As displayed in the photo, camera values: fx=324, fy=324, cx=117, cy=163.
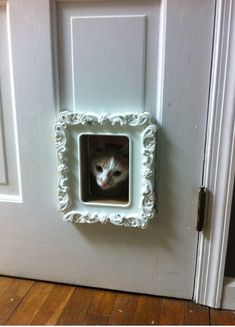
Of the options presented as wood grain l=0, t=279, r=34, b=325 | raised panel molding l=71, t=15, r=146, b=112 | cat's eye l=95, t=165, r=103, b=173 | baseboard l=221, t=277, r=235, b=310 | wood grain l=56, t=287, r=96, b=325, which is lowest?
wood grain l=0, t=279, r=34, b=325

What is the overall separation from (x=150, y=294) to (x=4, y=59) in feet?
2.49

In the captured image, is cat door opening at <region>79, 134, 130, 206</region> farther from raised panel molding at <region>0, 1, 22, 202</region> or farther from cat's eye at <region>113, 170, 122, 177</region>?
raised panel molding at <region>0, 1, 22, 202</region>

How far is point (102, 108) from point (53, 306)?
55 centimetres

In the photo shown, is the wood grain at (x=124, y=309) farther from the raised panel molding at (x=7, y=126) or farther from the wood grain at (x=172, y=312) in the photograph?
the raised panel molding at (x=7, y=126)

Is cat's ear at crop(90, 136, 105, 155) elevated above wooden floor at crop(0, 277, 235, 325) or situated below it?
above

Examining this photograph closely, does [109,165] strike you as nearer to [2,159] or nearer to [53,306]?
[2,159]

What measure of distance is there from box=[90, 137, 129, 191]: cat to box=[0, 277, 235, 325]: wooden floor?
318mm

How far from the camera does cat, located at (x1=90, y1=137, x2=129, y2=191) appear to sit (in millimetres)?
853

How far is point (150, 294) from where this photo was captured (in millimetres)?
928

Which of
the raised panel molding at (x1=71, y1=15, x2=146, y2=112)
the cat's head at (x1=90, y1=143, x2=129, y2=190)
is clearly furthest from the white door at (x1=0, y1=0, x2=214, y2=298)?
the cat's head at (x1=90, y1=143, x2=129, y2=190)

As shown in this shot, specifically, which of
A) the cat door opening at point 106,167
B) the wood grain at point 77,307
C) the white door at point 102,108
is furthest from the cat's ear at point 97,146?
the wood grain at point 77,307

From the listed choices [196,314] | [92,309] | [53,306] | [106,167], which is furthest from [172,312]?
[106,167]

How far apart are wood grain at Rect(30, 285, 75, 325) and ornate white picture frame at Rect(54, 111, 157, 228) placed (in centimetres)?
23

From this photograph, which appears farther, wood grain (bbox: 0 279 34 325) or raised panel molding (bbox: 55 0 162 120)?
wood grain (bbox: 0 279 34 325)
